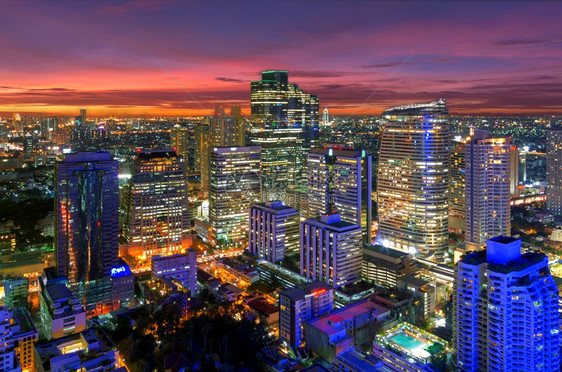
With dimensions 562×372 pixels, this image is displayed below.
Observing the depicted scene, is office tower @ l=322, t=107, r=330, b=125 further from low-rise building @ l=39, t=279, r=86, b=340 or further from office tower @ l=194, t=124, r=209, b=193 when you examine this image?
low-rise building @ l=39, t=279, r=86, b=340

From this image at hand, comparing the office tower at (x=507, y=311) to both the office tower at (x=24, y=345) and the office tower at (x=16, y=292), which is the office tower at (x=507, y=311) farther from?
the office tower at (x=16, y=292)

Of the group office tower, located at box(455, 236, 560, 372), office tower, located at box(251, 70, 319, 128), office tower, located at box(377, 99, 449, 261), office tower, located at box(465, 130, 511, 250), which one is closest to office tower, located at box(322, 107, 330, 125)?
office tower, located at box(251, 70, 319, 128)

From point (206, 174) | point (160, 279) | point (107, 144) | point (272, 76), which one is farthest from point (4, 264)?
point (272, 76)

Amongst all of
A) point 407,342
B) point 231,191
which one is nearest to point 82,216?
point 231,191

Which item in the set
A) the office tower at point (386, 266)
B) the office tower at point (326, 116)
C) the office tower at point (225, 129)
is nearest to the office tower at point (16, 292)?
the office tower at point (386, 266)

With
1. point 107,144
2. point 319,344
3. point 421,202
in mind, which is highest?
point 107,144

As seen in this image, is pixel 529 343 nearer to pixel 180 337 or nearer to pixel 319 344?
pixel 319 344

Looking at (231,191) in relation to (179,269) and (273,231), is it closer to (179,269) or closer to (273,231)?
(273,231)
